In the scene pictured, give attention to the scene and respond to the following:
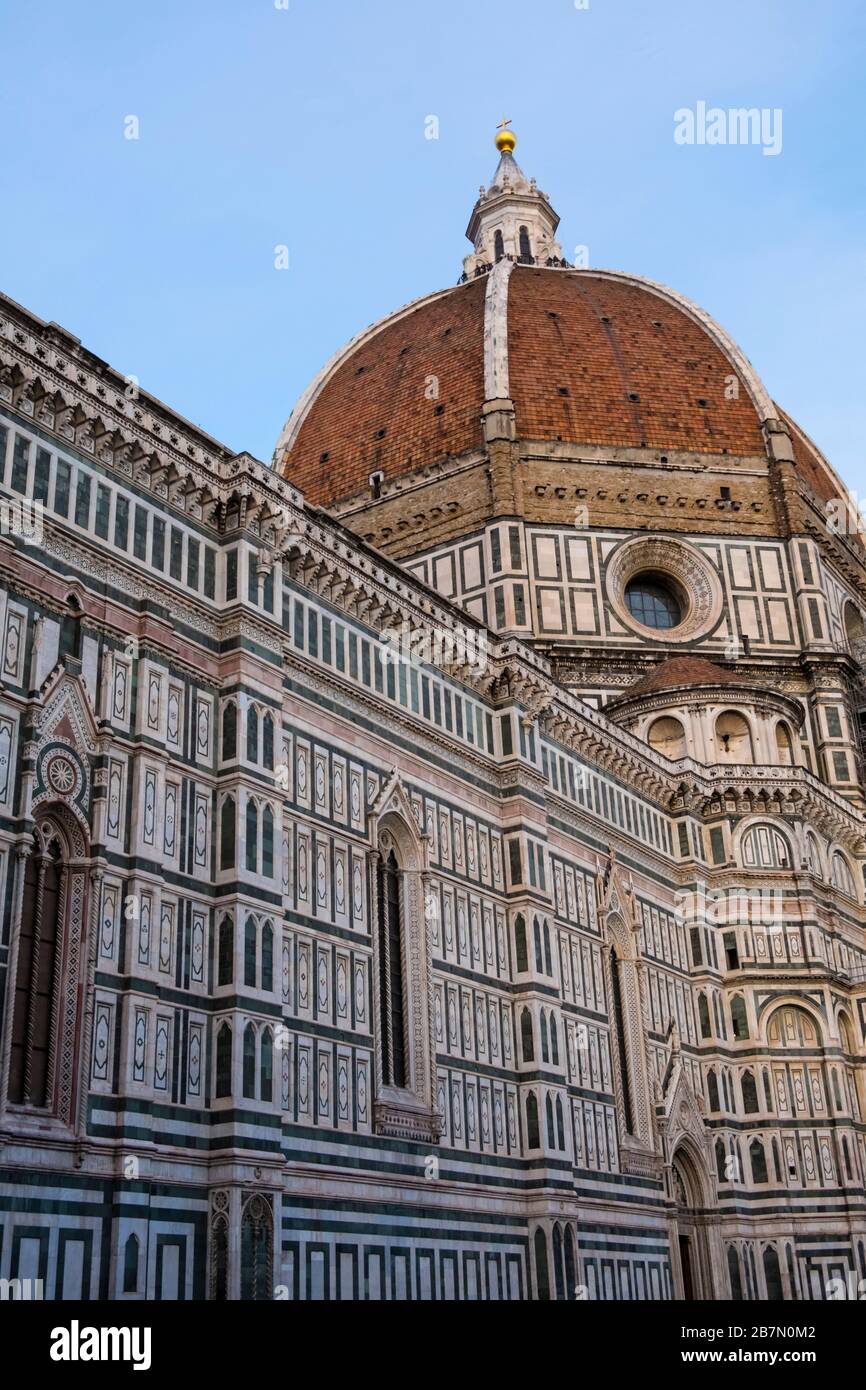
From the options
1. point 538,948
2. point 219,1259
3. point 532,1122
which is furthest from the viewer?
point 538,948

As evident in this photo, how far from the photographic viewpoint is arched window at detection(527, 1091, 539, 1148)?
26219 mm

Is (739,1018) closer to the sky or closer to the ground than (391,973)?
closer to the sky

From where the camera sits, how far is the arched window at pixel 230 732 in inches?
851

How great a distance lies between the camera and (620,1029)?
31297mm

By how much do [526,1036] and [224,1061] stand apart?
867 cm

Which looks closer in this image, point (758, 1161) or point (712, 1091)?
point (758, 1161)

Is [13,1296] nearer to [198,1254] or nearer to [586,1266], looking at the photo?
[198,1254]

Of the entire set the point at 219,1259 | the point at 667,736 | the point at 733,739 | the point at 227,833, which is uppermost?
the point at 667,736

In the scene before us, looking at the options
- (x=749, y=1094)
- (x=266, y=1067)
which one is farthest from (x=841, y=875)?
(x=266, y=1067)

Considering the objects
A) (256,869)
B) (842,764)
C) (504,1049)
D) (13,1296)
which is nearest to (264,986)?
(256,869)

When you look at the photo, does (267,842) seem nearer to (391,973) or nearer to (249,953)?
(249,953)

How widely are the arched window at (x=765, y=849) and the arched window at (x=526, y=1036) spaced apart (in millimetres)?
10819

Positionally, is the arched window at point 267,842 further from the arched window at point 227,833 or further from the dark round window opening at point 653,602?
the dark round window opening at point 653,602
